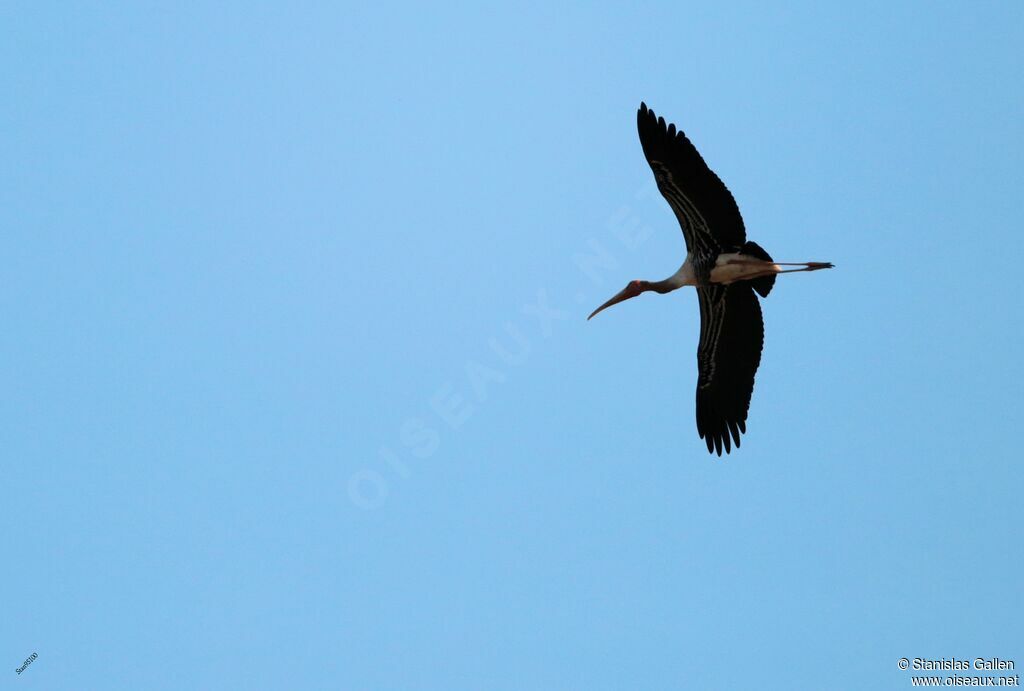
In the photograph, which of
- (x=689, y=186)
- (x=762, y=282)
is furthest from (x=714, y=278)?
(x=689, y=186)

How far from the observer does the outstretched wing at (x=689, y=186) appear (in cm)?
1784

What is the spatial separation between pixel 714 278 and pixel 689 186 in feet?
5.06

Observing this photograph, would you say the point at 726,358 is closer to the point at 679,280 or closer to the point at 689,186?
the point at 679,280

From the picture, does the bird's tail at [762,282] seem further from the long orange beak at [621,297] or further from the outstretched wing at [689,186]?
the long orange beak at [621,297]

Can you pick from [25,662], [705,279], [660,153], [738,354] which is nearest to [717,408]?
[738,354]

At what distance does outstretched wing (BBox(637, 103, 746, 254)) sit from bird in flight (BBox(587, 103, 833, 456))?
1 centimetres

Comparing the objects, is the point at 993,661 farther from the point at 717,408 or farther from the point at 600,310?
the point at 600,310

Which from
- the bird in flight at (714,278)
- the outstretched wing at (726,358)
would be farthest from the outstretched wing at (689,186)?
the outstretched wing at (726,358)

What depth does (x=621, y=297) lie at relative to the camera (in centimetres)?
2089

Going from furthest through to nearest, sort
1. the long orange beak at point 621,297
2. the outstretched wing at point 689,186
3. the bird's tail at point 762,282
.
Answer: the long orange beak at point 621,297, the bird's tail at point 762,282, the outstretched wing at point 689,186

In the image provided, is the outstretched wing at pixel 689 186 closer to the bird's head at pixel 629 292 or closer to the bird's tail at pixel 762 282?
the bird's tail at pixel 762 282

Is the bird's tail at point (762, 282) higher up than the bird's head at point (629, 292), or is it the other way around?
the bird's head at point (629, 292)

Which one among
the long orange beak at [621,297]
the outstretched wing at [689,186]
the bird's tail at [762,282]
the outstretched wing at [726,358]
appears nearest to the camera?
the outstretched wing at [689,186]

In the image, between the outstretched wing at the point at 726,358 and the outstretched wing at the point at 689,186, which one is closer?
the outstretched wing at the point at 689,186
